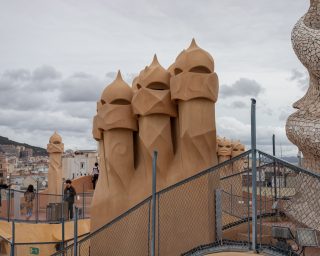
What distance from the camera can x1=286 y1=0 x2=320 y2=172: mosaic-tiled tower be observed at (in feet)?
31.8

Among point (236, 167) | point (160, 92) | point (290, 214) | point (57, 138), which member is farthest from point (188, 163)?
point (57, 138)

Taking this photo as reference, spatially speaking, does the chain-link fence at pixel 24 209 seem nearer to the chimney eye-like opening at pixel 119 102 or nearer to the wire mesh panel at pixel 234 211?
the chimney eye-like opening at pixel 119 102

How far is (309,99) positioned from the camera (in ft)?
33.3

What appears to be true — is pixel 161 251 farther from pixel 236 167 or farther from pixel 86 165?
pixel 86 165

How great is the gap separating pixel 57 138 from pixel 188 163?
49.5ft

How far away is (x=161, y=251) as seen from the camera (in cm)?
1098

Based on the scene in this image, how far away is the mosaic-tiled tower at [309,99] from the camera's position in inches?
381

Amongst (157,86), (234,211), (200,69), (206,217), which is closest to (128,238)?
(206,217)

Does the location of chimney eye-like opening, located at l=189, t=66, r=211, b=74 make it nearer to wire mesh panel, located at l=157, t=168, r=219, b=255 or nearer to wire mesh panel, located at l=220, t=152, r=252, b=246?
wire mesh panel, located at l=220, t=152, r=252, b=246

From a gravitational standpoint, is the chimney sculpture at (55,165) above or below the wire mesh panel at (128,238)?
above

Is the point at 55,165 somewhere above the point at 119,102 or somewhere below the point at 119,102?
below

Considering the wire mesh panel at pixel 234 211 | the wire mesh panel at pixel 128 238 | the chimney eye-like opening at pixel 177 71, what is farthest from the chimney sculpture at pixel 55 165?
the chimney eye-like opening at pixel 177 71

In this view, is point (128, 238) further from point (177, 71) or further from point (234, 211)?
point (177, 71)

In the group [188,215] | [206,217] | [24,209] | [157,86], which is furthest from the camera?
[24,209]
